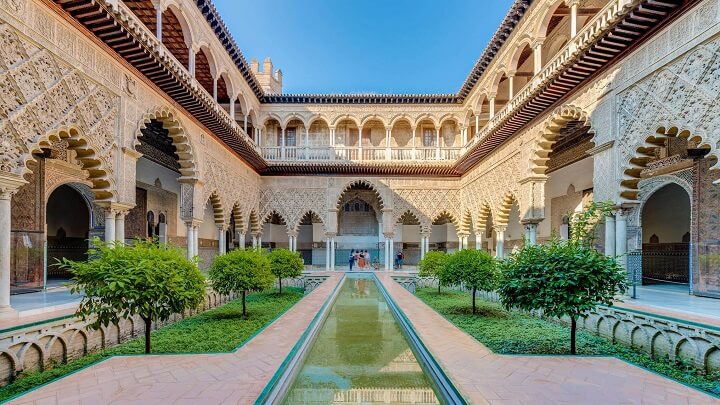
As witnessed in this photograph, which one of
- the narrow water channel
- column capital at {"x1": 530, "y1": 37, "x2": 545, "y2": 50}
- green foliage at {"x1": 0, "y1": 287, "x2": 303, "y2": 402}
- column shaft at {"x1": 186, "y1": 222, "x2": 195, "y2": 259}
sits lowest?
green foliage at {"x1": 0, "y1": 287, "x2": 303, "y2": 402}

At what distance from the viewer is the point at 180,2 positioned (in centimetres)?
900

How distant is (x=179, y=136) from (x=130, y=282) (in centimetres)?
596

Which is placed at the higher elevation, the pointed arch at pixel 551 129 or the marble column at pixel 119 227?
the pointed arch at pixel 551 129

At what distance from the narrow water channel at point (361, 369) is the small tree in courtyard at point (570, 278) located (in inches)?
64.3

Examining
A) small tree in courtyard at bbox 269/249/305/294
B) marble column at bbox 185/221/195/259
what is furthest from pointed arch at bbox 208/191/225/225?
small tree in courtyard at bbox 269/249/305/294

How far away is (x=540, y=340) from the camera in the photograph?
5414mm

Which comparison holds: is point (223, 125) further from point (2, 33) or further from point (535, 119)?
point (535, 119)

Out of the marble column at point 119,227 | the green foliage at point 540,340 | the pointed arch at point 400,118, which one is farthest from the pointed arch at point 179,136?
the pointed arch at point 400,118

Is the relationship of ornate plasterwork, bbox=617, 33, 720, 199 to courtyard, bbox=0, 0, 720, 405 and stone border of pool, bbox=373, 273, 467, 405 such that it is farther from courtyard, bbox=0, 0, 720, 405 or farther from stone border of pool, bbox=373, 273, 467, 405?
stone border of pool, bbox=373, 273, 467, 405

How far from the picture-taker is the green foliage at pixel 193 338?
13.6 feet

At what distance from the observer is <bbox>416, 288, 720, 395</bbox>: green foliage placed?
423cm

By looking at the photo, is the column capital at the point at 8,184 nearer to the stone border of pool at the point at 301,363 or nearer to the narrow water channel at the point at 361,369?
the stone border of pool at the point at 301,363

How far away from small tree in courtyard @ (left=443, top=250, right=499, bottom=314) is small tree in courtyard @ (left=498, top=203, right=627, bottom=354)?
2.75 metres

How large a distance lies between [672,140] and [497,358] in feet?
25.7
